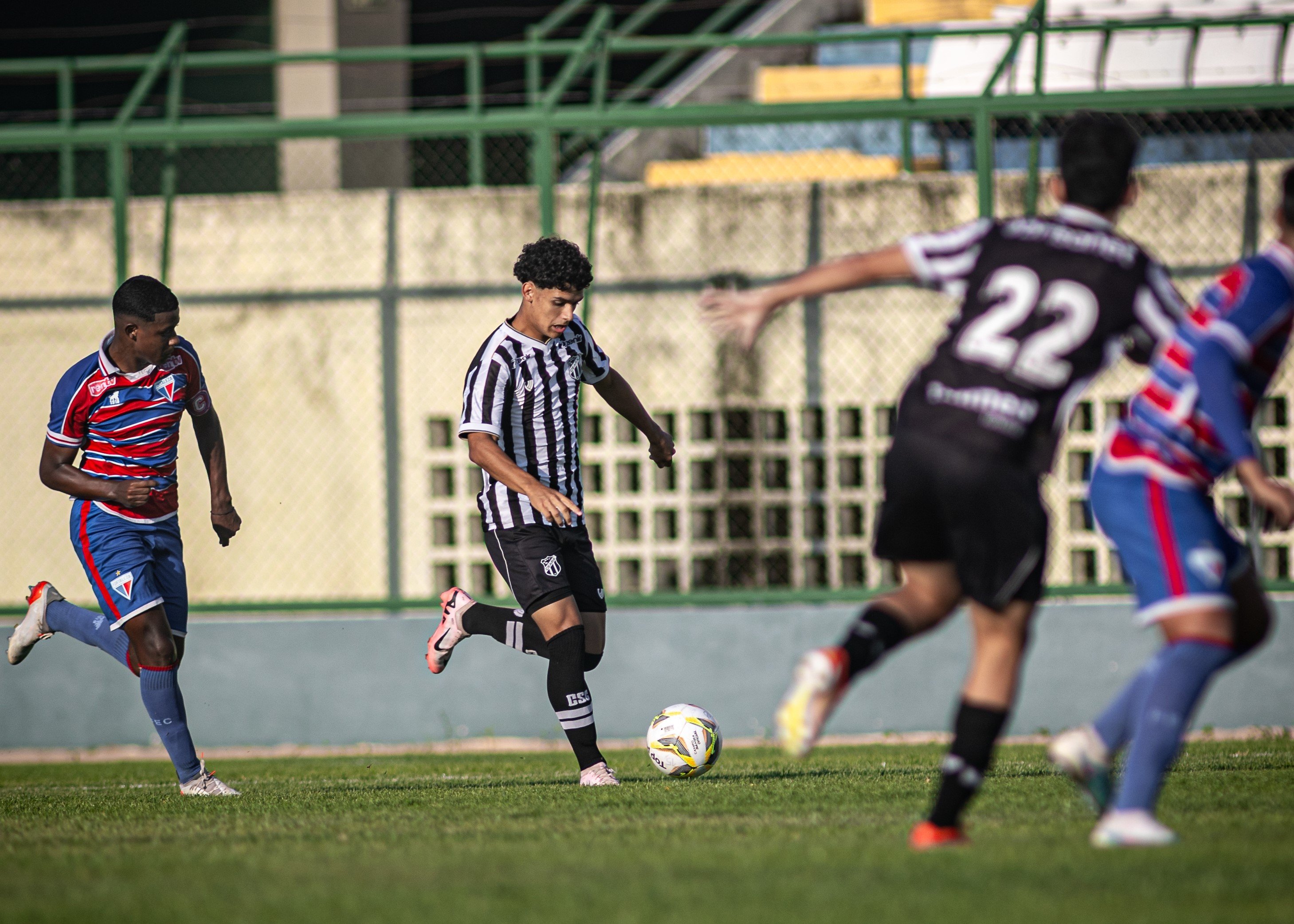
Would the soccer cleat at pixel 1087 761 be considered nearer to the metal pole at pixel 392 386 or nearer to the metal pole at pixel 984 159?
the metal pole at pixel 984 159

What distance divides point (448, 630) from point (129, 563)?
1470mm

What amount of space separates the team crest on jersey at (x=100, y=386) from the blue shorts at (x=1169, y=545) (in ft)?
13.7

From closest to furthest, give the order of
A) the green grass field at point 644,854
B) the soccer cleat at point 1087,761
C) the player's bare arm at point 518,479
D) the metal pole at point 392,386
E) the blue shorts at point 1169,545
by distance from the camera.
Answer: the green grass field at point 644,854
the blue shorts at point 1169,545
the soccer cleat at point 1087,761
the player's bare arm at point 518,479
the metal pole at point 392,386

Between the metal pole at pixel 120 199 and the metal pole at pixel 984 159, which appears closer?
the metal pole at pixel 984 159

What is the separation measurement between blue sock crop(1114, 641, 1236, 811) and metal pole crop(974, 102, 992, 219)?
720 centimetres

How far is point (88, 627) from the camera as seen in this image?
6.44m

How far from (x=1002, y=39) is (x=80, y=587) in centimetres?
1028

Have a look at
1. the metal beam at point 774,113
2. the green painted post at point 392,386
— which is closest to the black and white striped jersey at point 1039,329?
the metal beam at point 774,113

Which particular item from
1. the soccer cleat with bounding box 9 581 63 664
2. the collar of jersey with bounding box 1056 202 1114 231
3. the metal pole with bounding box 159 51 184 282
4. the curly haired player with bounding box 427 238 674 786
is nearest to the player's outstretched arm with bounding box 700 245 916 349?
the collar of jersey with bounding box 1056 202 1114 231

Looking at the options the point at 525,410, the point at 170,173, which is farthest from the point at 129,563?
the point at 170,173

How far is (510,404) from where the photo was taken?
625 centimetres

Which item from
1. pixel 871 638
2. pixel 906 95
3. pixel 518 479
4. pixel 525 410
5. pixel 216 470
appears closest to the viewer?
pixel 871 638

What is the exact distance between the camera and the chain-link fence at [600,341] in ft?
37.1

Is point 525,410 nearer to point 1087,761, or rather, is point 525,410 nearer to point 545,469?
point 545,469
